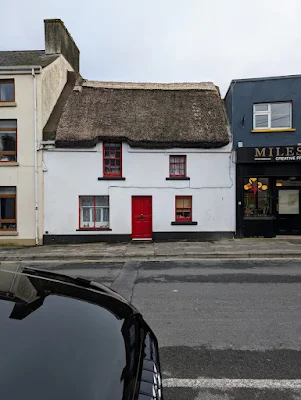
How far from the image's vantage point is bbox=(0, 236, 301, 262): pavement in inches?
375

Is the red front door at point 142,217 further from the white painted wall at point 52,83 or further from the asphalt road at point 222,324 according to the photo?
the white painted wall at point 52,83

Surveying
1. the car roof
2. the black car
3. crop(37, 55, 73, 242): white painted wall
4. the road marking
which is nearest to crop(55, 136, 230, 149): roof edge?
crop(37, 55, 73, 242): white painted wall

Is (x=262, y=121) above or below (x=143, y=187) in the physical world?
above

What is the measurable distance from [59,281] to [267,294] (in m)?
4.45

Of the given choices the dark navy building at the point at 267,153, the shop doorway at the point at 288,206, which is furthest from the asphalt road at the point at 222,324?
the shop doorway at the point at 288,206

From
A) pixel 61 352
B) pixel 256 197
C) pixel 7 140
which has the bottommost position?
pixel 61 352

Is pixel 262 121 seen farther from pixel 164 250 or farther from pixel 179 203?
pixel 164 250

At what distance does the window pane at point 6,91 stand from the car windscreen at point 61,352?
13.3 metres

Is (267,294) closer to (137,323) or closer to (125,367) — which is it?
(137,323)

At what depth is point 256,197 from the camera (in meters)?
12.9

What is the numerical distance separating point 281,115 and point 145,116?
21.3ft

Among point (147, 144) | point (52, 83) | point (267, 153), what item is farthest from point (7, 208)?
point (267, 153)

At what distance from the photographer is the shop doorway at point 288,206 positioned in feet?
42.6

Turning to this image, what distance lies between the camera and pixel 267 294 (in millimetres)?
5551
